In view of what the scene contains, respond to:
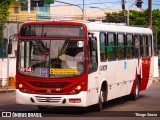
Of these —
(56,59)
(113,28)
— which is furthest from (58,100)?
(113,28)

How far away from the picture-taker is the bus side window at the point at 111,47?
17.9 meters

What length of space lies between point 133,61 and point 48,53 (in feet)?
20.2

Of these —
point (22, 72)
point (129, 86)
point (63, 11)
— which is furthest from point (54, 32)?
point (63, 11)

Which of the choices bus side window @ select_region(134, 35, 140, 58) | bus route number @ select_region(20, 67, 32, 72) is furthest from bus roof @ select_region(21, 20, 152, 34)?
bus route number @ select_region(20, 67, 32, 72)

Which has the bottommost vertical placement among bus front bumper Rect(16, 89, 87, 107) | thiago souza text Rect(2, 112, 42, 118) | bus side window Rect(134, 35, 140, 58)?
thiago souza text Rect(2, 112, 42, 118)

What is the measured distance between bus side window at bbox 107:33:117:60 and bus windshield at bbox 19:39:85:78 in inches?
96.4

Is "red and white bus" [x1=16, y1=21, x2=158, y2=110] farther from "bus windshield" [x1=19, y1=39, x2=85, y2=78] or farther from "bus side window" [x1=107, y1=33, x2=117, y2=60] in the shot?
"bus side window" [x1=107, y1=33, x2=117, y2=60]

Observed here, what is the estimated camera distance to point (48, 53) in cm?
1556

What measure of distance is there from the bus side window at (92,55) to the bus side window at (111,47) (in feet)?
4.82

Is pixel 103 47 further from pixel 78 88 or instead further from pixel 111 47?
pixel 78 88

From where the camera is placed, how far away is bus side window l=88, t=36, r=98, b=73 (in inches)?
627

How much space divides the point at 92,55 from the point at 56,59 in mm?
1198

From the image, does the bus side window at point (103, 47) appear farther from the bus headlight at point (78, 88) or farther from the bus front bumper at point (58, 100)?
the bus front bumper at point (58, 100)

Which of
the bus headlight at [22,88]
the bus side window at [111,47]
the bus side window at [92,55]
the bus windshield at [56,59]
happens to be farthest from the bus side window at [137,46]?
the bus headlight at [22,88]
